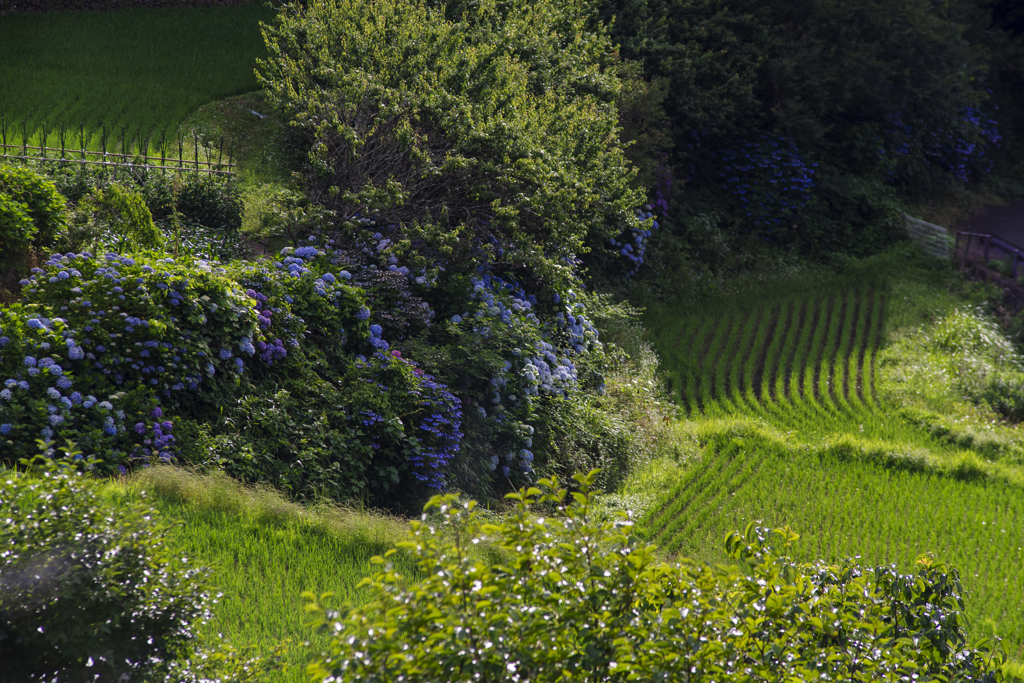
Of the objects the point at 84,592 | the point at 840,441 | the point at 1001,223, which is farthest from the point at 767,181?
the point at 84,592

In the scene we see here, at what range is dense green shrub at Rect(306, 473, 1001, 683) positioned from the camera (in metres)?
2.73

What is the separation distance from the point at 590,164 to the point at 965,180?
1943 centimetres

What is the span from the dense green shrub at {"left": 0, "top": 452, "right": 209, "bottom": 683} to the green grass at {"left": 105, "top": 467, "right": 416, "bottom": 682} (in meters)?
0.58

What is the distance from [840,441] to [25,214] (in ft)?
34.9

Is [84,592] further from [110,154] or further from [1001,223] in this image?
[1001,223]

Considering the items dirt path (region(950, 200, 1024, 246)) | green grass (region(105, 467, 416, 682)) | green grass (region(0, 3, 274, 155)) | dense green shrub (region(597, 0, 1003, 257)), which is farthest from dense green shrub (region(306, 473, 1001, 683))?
dirt path (region(950, 200, 1024, 246))

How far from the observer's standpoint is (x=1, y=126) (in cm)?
1227

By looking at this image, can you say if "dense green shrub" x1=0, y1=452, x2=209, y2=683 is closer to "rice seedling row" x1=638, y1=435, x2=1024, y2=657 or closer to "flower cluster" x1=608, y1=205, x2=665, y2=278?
"rice seedling row" x1=638, y1=435, x2=1024, y2=657

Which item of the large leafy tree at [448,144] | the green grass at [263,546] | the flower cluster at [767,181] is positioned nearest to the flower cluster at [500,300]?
the large leafy tree at [448,144]

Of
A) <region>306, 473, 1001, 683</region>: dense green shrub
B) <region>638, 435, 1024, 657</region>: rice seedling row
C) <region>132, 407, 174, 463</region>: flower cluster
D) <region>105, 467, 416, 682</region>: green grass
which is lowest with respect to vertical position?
<region>638, 435, 1024, 657</region>: rice seedling row

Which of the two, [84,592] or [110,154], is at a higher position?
[110,154]

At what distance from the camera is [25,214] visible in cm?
815

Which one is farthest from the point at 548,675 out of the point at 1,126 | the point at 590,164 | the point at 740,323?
the point at 740,323

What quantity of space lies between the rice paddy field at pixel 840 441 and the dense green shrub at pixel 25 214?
7.19 m
